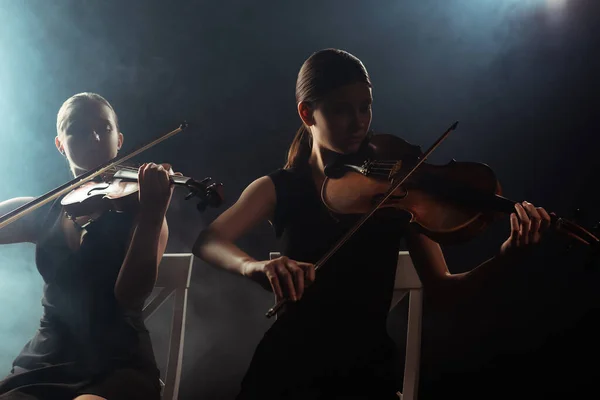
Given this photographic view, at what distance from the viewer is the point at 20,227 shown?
5.81 ft

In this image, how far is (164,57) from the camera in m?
1.96

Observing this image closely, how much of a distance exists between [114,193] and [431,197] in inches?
33.8

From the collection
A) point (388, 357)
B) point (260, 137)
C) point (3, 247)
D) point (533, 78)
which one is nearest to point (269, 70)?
point (260, 137)

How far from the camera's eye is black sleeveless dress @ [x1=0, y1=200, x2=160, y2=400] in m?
1.46

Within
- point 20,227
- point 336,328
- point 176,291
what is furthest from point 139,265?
point 336,328

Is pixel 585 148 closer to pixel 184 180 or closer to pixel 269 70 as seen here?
pixel 269 70

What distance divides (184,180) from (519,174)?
1029 millimetres

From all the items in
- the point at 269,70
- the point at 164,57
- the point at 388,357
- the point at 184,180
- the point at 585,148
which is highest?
the point at 164,57

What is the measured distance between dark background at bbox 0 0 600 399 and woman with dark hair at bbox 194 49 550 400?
91mm

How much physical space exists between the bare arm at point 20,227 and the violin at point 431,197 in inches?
33.6

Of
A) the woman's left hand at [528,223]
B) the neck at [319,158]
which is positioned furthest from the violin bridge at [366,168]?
the woman's left hand at [528,223]

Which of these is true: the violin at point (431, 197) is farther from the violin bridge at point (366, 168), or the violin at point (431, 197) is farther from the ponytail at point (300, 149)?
the ponytail at point (300, 149)

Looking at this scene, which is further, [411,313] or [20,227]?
[20,227]

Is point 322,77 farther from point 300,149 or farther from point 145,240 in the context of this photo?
point 145,240
